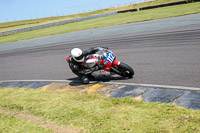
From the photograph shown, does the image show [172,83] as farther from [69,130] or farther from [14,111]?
[14,111]

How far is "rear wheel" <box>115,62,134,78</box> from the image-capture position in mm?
7691

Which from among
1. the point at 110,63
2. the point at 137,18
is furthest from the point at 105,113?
the point at 137,18

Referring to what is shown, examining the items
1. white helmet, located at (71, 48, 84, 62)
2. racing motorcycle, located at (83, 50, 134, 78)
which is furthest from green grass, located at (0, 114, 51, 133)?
racing motorcycle, located at (83, 50, 134, 78)

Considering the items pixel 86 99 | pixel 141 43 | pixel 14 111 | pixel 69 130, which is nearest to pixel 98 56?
pixel 86 99

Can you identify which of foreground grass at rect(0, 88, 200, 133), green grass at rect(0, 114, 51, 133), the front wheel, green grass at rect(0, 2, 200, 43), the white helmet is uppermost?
green grass at rect(0, 2, 200, 43)

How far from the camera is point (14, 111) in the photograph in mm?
6211

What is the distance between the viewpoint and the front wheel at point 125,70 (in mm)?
7691

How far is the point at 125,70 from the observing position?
25.6 ft

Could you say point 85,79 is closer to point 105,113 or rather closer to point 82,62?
point 82,62

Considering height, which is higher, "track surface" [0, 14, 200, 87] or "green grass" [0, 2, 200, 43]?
"green grass" [0, 2, 200, 43]

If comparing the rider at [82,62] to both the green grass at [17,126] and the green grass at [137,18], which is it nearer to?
the green grass at [17,126]

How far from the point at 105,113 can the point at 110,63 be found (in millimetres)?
2749

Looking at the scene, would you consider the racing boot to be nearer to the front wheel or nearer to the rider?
the rider

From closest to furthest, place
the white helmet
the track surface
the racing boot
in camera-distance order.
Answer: the track surface
the white helmet
the racing boot
